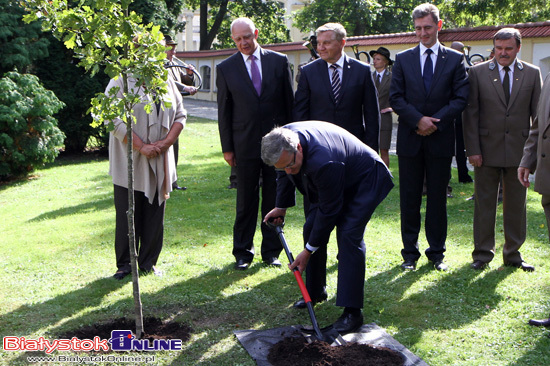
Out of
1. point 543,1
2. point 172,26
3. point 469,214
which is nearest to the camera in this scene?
point 469,214

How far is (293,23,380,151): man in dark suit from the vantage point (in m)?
6.14

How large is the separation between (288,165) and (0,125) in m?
9.67

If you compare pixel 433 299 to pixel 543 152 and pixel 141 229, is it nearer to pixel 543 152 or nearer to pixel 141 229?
pixel 543 152

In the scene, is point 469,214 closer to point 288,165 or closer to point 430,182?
point 430,182

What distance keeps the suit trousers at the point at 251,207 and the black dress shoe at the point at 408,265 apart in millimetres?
1257

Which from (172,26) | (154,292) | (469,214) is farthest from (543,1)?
(154,292)

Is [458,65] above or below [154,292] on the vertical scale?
above

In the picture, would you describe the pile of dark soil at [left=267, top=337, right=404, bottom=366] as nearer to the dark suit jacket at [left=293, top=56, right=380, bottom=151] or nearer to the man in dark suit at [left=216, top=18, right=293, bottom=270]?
the man in dark suit at [left=216, top=18, right=293, bottom=270]

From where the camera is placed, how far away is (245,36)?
6.26 m

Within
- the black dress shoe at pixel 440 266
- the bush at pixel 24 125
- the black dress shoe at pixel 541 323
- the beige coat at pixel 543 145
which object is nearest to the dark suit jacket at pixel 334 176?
the beige coat at pixel 543 145

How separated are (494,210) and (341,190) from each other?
252 centimetres

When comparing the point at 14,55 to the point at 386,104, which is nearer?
the point at 386,104

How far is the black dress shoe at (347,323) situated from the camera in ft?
16.1

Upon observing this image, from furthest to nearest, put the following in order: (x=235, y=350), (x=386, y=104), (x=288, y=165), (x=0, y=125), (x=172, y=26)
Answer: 1. (x=172, y=26)
2. (x=0, y=125)
3. (x=386, y=104)
4. (x=235, y=350)
5. (x=288, y=165)
